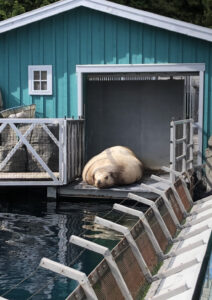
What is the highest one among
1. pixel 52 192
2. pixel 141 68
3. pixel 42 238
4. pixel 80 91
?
pixel 141 68

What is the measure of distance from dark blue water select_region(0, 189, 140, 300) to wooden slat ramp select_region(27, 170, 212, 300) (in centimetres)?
45

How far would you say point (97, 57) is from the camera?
13008 mm

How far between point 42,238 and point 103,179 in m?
2.71

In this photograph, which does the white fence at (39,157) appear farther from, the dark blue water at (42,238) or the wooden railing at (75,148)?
the dark blue water at (42,238)

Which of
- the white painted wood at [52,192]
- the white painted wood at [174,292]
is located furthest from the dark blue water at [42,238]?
the white painted wood at [174,292]

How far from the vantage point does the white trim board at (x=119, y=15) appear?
12.1 meters

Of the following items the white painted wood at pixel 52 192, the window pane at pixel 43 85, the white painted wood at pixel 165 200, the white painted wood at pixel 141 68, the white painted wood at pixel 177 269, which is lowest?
the white painted wood at pixel 52 192

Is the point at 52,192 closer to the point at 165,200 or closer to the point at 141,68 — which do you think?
the point at 141,68

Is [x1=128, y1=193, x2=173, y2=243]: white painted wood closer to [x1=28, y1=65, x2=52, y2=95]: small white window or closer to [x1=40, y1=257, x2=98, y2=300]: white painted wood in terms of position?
[x1=40, y1=257, x2=98, y2=300]: white painted wood

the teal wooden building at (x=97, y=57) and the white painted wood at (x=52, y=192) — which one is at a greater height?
the teal wooden building at (x=97, y=57)

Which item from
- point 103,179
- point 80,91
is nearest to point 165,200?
point 103,179

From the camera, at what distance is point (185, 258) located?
19.8 feet

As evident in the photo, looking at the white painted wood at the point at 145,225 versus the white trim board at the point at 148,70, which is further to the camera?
the white trim board at the point at 148,70

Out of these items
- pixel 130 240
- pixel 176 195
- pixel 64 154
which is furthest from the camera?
pixel 64 154
